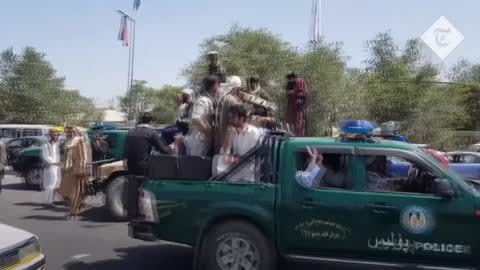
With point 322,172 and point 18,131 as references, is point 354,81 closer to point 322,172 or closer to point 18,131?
point 18,131

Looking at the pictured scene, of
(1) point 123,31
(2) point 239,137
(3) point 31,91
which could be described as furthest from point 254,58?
(2) point 239,137

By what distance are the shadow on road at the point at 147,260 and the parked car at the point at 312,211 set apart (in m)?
0.91

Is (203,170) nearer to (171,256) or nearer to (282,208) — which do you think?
(282,208)

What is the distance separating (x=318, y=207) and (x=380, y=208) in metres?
0.62

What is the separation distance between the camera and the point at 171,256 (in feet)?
24.3

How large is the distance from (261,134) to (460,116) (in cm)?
3510

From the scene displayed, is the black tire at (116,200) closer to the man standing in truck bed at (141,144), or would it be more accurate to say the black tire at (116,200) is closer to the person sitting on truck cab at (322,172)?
the man standing in truck bed at (141,144)

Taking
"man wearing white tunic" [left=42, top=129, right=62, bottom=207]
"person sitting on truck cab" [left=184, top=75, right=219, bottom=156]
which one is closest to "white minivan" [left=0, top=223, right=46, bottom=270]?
"person sitting on truck cab" [left=184, top=75, right=219, bottom=156]

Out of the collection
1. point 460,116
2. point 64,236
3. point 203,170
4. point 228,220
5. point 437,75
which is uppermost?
point 437,75

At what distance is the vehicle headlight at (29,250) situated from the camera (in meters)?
4.80

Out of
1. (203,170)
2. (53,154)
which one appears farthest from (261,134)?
(53,154)

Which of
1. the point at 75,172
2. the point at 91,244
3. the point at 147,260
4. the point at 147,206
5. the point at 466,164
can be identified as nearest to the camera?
the point at 147,206

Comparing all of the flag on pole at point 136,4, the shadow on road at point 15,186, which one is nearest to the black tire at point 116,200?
the shadow on road at point 15,186

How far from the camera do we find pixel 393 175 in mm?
5961
